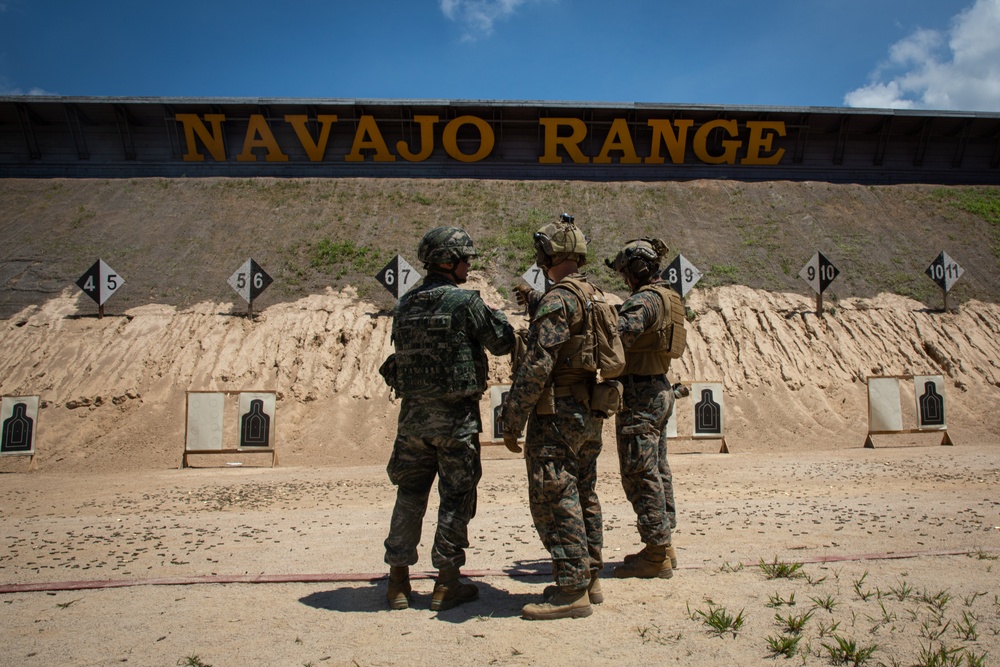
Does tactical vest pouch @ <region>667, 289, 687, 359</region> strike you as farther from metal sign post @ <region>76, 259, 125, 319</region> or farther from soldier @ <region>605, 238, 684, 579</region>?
metal sign post @ <region>76, 259, 125, 319</region>

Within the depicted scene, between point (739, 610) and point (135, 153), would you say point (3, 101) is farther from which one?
point (739, 610)

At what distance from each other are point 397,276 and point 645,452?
12.4 metres

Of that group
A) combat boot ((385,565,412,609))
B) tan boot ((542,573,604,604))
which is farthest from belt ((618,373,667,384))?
combat boot ((385,565,412,609))

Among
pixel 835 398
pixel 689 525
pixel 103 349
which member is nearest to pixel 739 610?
pixel 689 525

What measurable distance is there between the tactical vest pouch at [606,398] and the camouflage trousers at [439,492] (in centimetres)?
77

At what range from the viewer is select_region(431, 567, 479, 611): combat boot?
4535 mm

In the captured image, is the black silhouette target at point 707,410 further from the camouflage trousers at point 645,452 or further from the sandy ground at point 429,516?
the camouflage trousers at point 645,452

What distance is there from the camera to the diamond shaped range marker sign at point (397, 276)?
17.2 meters

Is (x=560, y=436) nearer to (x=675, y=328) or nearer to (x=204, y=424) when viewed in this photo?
(x=675, y=328)

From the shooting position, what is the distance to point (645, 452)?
17.1ft

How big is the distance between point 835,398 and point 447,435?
1466 cm

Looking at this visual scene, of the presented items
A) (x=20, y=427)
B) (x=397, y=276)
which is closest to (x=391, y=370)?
(x=20, y=427)

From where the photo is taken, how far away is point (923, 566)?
16.4 feet

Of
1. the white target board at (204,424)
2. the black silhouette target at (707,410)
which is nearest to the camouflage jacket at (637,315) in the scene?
the black silhouette target at (707,410)
